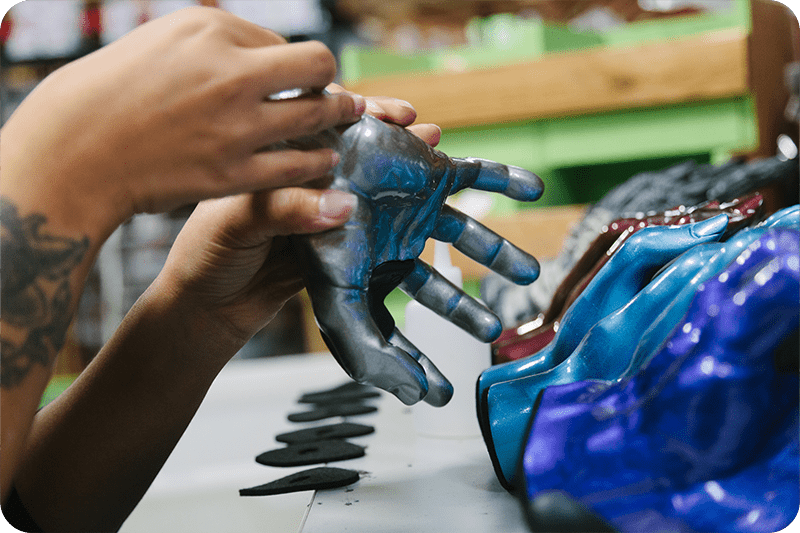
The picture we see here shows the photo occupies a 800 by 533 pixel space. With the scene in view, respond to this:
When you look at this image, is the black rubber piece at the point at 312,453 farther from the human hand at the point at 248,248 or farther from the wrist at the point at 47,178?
the wrist at the point at 47,178

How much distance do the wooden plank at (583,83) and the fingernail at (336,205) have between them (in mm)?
1612

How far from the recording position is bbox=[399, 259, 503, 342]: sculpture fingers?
0.61 m

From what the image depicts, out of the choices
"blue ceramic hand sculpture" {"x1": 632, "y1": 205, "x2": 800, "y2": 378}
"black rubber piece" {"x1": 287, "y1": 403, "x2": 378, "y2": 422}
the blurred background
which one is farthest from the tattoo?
the blurred background

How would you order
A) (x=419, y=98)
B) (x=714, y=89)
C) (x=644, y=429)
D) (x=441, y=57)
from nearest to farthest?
1. (x=644, y=429)
2. (x=714, y=89)
3. (x=419, y=98)
4. (x=441, y=57)

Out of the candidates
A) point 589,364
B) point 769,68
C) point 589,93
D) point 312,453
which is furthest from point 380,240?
point 769,68

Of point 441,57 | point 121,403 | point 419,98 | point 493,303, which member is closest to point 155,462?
point 121,403

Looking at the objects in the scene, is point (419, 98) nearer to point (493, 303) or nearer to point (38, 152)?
point (493, 303)

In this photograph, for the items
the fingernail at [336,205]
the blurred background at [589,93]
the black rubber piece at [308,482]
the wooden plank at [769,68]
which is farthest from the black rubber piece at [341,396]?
the wooden plank at [769,68]

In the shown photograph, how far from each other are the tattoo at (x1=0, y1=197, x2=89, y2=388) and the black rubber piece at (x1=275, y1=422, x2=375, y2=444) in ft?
1.27

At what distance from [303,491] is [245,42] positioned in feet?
1.24

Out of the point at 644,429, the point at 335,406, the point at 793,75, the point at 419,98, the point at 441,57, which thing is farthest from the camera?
the point at 441,57

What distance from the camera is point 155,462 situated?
0.66 metres

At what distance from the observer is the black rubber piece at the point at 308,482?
0.60m

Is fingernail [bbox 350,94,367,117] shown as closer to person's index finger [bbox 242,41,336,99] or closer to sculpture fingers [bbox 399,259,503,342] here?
person's index finger [bbox 242,41,336,99]
